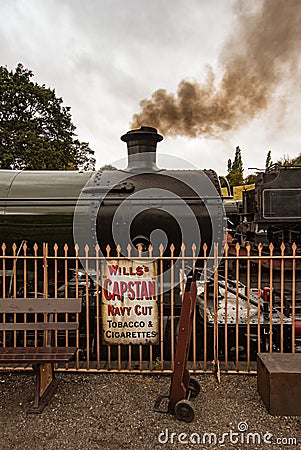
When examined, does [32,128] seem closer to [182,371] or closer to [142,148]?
[142,148]

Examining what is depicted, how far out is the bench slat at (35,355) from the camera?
10.6 feet

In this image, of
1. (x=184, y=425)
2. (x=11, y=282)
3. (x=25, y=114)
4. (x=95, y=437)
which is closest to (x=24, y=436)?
(x=95, y=437)

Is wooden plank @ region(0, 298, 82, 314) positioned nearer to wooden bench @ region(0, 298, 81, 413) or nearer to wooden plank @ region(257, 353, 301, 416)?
wooden bench @ region(0, 298, 81, 413)

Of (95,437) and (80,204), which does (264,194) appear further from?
(95,437)

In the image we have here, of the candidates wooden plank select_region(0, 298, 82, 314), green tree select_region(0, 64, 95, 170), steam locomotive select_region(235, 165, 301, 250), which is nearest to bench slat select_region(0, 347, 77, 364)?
wooden plank select_region(0, 298, 82, 314)

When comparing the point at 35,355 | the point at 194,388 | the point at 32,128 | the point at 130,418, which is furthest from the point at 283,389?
the point at 32,128

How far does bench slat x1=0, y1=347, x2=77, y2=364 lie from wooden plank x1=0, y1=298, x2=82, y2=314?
362mm

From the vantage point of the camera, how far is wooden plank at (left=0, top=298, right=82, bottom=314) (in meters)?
3.67

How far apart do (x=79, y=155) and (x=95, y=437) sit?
A: 2798 cm

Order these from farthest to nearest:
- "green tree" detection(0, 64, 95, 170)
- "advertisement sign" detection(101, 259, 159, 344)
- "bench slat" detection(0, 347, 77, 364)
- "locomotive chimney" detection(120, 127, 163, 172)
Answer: "green tree" detection(0, 64, 95, 170) < "locomotive chimney" detection(120, 127, 163, 172) < "advertisement sign" detection(101, 259, 159, 344) < "bench slat" detection(0, 347, 77, 364)

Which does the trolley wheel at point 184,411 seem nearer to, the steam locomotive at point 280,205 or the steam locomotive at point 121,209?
the steam locomotive at point 121,209

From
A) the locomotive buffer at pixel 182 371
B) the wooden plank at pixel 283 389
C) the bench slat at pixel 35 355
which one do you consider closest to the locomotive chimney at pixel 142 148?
the locomotive buffer at pixel 182 371

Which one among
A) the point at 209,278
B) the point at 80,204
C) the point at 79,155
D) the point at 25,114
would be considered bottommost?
the point at 209,278

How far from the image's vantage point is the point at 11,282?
14.7ft
